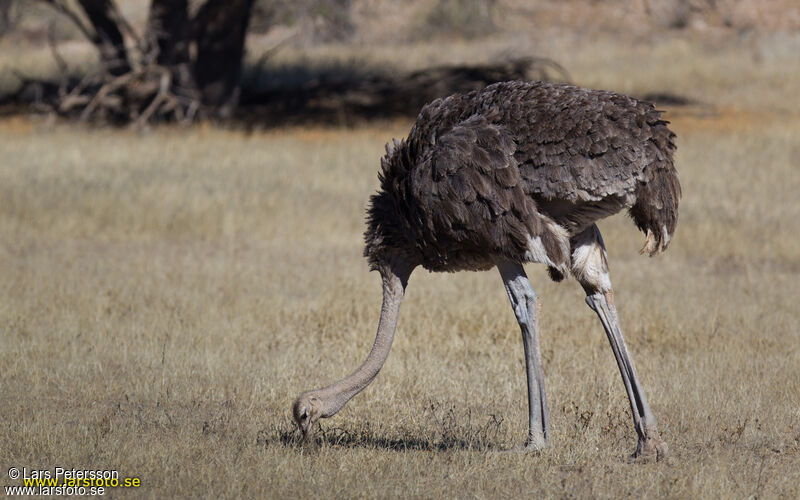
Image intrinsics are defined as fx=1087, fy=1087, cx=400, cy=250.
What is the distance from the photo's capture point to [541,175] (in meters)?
5.18

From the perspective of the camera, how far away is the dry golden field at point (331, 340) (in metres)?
5.23

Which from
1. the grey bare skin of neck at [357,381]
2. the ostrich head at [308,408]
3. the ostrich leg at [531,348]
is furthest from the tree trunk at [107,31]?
the ostrich head at [308,408]

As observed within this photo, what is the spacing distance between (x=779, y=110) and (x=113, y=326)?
15566 mm

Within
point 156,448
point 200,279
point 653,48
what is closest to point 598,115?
point 156,448

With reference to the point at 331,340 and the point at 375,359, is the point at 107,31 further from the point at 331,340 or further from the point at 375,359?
the point at 375,359

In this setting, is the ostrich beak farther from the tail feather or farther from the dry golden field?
the tail feather

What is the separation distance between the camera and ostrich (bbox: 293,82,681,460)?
5.10 metres

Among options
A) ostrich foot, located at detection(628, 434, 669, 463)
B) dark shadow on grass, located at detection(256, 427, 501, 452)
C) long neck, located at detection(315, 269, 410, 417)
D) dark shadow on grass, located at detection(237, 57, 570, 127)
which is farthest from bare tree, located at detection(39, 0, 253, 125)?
ostrich foot, located at detection(628, 434, 669, 463)

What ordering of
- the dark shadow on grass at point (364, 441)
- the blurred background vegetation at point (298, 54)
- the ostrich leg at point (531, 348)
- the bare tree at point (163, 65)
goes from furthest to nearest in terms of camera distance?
the blurred background vegetation at point (298, 54), the bare tree at point (163, 65), the dark shadow on grass at point (364, 441), the ostrich leg at point (531, 348)

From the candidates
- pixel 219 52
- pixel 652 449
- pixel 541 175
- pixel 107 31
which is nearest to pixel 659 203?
pixel 541 175

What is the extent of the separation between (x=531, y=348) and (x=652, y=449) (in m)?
0.77

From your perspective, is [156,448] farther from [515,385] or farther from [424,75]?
[424,75]

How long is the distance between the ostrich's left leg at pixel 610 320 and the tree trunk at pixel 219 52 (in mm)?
14283

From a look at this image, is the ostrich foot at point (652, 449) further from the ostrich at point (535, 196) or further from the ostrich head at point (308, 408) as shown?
the ostrich head at point (308, 408)
